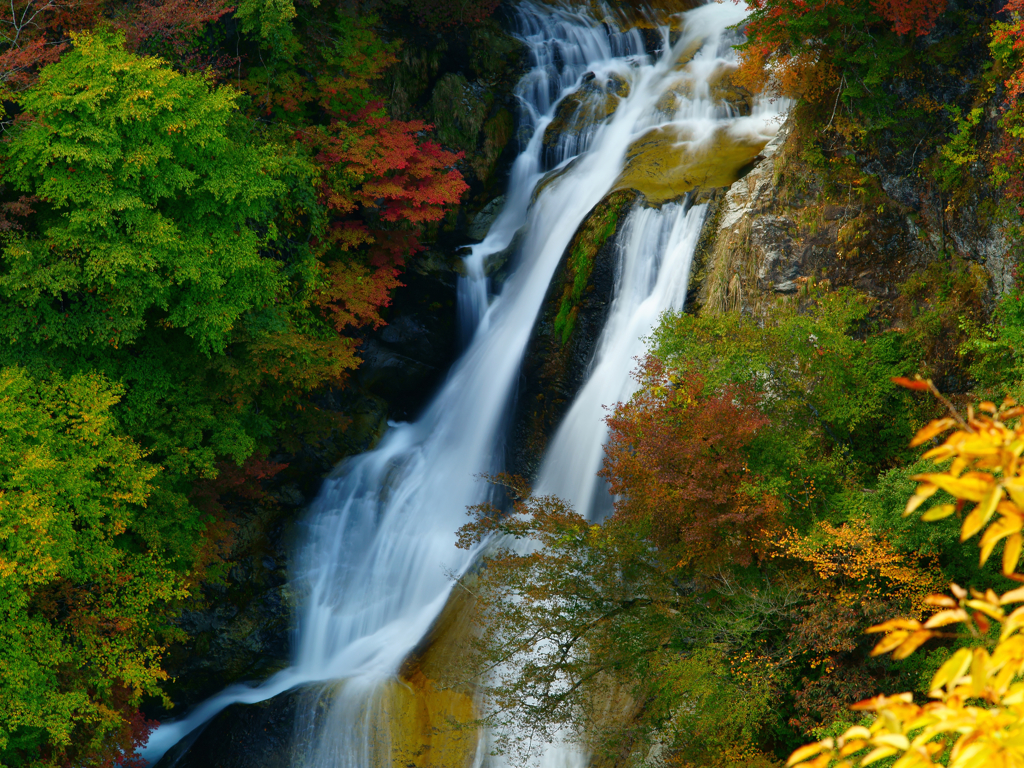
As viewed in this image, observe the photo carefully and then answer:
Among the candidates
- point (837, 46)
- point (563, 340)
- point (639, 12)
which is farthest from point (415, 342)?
point (639, 12)

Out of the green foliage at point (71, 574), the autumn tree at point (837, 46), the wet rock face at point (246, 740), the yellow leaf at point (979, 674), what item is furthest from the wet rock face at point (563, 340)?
the yellow leaf at point (979, 674)

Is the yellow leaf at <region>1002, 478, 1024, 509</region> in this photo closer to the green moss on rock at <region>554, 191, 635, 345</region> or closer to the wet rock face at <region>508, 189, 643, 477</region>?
the wet rock face at <region>508, 189, 643, 477</region>

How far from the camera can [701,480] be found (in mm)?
9977

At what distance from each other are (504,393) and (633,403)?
6.04 m

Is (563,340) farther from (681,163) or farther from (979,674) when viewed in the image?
(979,674)

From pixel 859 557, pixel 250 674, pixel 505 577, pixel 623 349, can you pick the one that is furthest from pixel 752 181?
pixel 250 674

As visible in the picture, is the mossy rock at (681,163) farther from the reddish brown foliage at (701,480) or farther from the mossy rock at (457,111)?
the reddish brown foliage at (701,480)

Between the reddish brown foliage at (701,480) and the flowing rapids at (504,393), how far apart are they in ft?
13.8

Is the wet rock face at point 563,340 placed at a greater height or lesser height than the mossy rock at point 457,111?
lesser

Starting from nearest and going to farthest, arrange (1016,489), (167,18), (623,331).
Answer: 1. (1016,489)
2. (167,18)
3. (623,331)

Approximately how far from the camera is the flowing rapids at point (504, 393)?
48.2 feet

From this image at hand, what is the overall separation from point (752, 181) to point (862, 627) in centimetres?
873

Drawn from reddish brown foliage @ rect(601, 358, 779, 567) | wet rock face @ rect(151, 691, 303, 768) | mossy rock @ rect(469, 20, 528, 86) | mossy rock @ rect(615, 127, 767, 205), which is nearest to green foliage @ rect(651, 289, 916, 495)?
reddish brown foliage @ rect(601, 358, 779, 567)

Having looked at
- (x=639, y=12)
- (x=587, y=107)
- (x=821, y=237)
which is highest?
(x=639, y=12)
